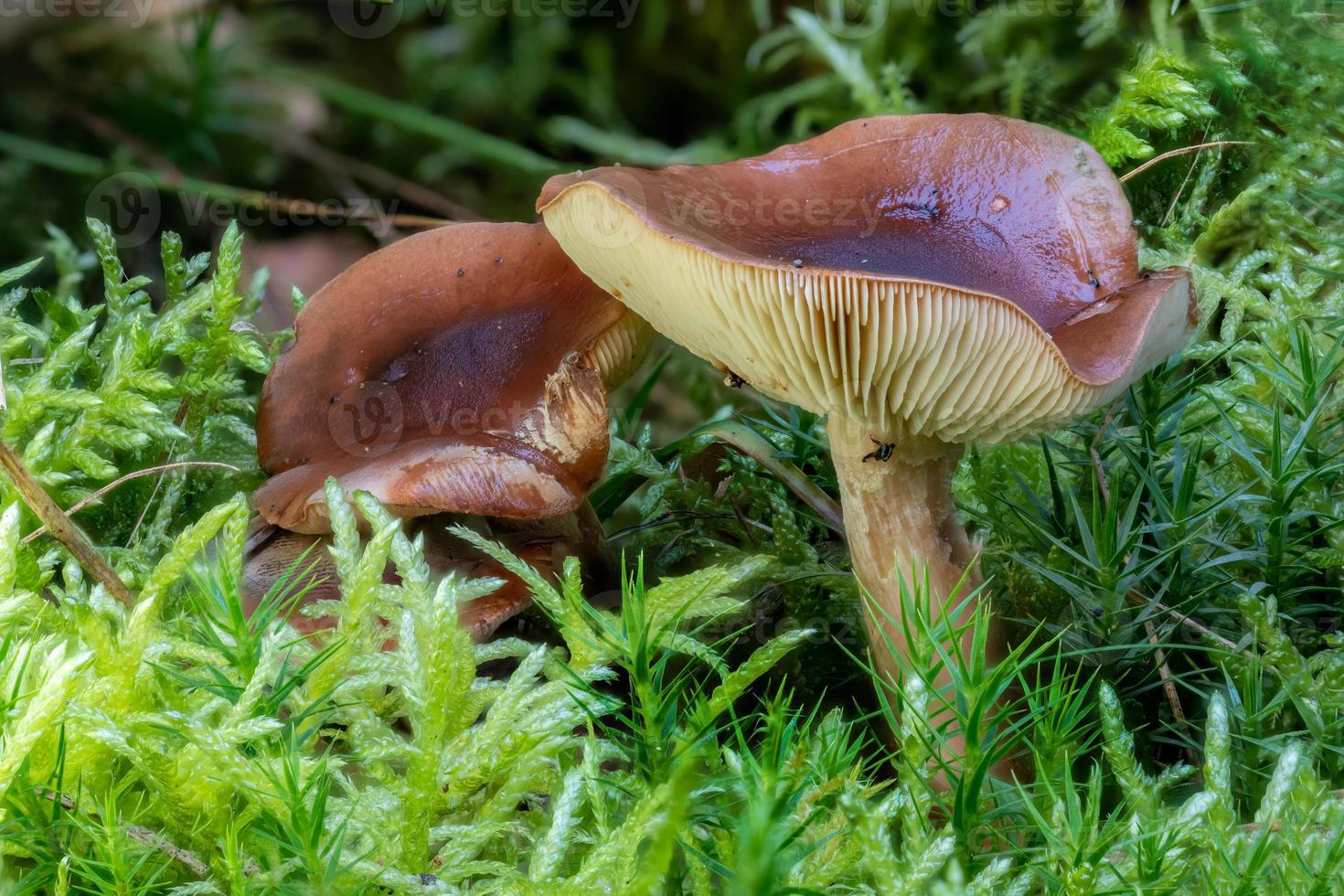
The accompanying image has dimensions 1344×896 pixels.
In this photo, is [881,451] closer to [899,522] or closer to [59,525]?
[899,522]

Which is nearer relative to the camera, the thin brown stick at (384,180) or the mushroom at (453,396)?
the mushroom at (453,396)

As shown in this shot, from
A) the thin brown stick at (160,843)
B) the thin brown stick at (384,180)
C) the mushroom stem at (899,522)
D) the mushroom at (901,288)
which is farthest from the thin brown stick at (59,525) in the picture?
the thin brown stick at (384,180)

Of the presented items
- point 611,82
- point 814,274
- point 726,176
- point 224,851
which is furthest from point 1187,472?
point 611,82

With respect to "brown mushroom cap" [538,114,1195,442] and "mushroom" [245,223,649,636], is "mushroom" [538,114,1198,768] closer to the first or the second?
"brown mushroom cap" [538,114,1195,442]

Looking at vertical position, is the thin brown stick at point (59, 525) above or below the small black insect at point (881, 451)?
above

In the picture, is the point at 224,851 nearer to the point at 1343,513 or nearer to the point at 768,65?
the point at 1343,513

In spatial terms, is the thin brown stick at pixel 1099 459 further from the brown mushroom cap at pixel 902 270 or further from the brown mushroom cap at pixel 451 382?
the brown mushroom cap at pixel 451 382
